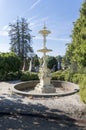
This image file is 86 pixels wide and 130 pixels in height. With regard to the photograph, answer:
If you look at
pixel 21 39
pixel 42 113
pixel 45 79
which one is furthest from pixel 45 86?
pixel 21 39

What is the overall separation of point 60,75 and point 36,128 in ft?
49.8

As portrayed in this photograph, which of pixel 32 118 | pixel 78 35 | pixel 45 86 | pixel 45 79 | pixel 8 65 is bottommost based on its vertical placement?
pixel 32 118

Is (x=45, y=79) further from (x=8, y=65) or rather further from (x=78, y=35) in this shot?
(x=78, y=35)

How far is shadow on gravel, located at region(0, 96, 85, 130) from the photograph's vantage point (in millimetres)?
8773

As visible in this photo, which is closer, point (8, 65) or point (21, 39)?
point (8, 65)

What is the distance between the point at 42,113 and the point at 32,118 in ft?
2.37

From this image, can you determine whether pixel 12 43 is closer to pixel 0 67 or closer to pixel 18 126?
pixel 0 67

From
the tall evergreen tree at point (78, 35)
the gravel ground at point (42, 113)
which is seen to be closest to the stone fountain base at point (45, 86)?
the gravel ground at point (42, 113)

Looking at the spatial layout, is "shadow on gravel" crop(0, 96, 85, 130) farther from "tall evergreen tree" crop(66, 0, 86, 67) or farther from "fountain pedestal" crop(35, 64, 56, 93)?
"tall evergreen tree" crop(66, 0, 86, 67)

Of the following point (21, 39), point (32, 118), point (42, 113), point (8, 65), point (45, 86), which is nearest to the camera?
point (32, 118)

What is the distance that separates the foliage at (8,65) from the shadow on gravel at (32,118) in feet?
41.1

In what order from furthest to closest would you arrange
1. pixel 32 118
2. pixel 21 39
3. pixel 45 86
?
pixel 21 39
pixel 45 86
pixel 32 118

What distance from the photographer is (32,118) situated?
391 inches

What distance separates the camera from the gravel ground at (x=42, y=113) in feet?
29.3
